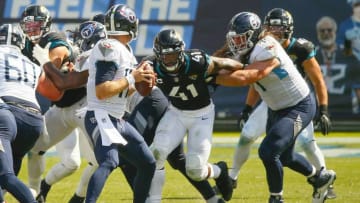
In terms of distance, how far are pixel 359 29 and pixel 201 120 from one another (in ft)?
22.3

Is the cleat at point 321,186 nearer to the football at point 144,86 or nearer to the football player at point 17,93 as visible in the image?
the football at point 144,86

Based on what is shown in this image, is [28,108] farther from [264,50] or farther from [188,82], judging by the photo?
[264,50]

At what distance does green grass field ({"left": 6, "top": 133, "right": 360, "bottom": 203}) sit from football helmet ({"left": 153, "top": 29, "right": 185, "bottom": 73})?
1.56 meters

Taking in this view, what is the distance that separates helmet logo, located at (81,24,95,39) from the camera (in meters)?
6.22

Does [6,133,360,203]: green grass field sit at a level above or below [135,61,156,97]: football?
below

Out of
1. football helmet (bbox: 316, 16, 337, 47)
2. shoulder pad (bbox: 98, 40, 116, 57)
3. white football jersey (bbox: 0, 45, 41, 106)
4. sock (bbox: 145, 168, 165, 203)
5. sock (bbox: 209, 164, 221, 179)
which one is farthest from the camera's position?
football helmet (bbox: 316, 16, 337, 47)

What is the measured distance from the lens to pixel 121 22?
576cm

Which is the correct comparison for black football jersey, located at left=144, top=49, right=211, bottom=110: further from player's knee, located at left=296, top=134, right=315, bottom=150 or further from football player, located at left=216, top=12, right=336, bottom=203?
player's knee, located at left=296, top=134, right=315, bottom=150

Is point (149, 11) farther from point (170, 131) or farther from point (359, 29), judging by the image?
point (170, 131)

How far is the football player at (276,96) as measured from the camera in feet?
20.1

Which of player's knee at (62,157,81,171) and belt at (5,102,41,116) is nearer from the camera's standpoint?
belt at (5,102,41,116)

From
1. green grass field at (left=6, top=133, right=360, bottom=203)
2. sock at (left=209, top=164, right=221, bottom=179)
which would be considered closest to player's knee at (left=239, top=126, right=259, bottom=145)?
green grass field at (left=6, top=133, right=360, bottom=203)

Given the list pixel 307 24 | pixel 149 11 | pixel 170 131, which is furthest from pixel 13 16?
pixel 170 131

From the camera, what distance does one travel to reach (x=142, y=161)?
5.62 meters
